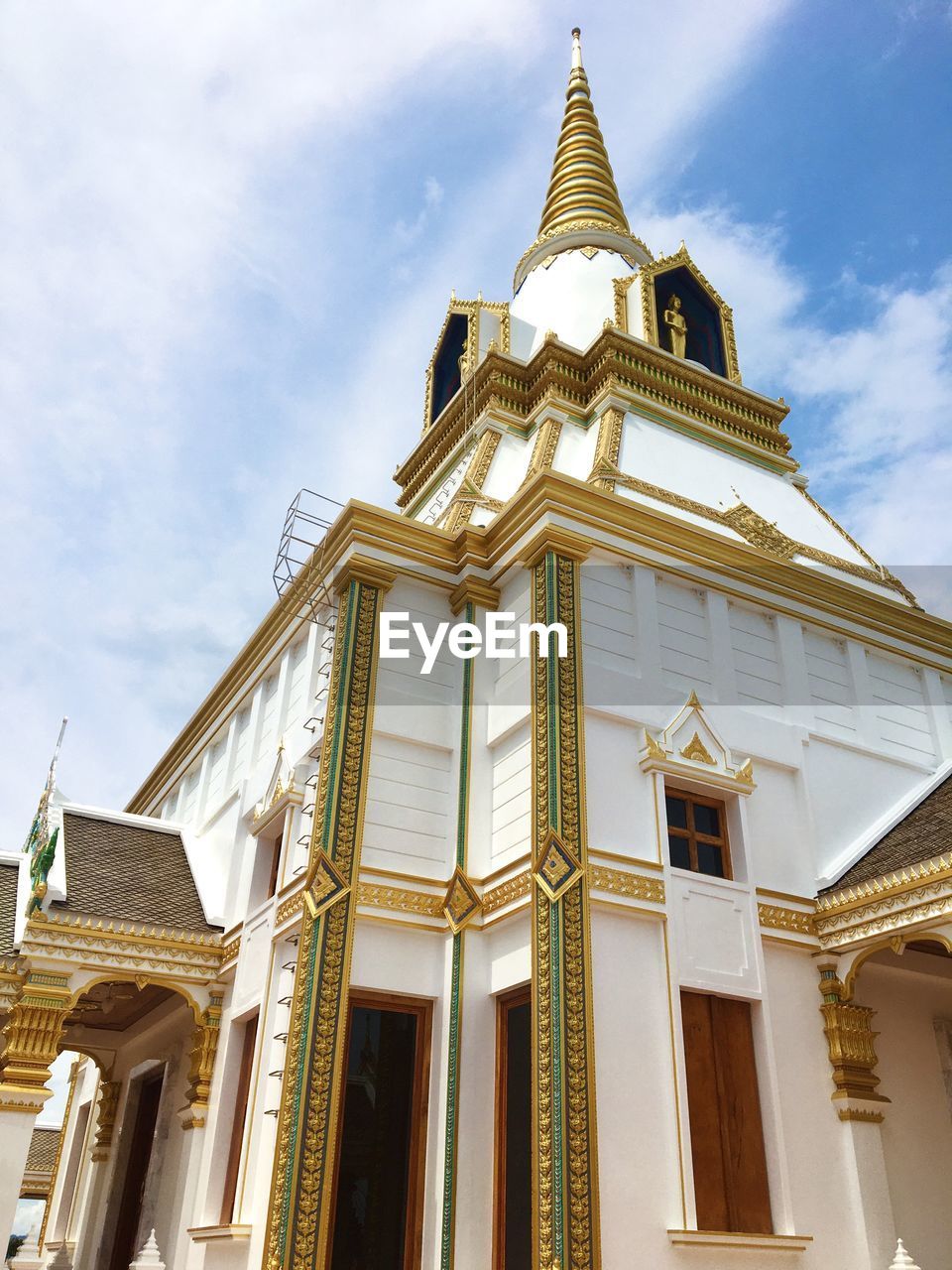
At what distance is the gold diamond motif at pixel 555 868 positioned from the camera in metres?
9.80

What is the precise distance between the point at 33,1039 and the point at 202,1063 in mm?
1986

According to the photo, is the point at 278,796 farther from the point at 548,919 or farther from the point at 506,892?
the point at 548,919

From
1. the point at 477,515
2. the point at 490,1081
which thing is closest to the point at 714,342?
the point at 477,515

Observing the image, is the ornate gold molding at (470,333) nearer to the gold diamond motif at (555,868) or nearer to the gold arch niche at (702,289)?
the gold arch niche at (702,289)

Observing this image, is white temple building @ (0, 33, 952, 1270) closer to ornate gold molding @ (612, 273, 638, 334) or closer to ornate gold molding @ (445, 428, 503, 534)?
ornate gold molding @ (445, 428, 503, 534)

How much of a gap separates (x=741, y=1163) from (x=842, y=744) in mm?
5109

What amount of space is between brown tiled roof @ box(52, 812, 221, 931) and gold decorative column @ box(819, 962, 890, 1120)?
294 inches

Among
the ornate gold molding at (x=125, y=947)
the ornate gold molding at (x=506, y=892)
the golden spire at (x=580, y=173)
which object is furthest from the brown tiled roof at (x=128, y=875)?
the golden spire at (x=580, y=173)

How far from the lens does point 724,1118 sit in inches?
391

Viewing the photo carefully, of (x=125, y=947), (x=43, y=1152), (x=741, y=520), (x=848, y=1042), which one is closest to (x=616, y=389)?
(x=741, y=520)

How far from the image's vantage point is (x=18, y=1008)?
1193 centimetres

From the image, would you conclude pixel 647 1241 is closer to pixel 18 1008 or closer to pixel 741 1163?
pixel 741 1163

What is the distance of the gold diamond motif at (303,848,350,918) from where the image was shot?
1021 cm

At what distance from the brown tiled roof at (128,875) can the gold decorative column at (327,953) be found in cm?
396
